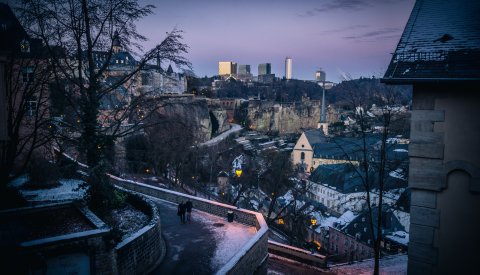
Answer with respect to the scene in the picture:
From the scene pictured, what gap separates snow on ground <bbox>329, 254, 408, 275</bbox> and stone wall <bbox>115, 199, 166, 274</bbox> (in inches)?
367

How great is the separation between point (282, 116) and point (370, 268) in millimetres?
113009

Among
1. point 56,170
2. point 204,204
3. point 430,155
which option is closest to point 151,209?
point 204,204

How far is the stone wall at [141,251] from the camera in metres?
10.2

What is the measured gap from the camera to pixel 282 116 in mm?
129125

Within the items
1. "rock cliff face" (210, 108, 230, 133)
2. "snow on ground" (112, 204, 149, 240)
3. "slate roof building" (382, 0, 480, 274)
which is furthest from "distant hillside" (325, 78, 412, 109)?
"rock cliff face" (210, 108, 230, 133)

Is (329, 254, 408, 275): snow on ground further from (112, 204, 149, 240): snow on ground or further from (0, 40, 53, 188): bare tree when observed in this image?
(0, 40, 53, 188): bare tree

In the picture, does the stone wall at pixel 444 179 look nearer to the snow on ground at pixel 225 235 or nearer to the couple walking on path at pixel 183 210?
the snow on ground at pixel 225 235

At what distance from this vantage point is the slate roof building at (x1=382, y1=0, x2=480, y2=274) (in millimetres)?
5867

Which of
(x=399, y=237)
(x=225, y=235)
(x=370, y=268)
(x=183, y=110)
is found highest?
(x=183, y=110)

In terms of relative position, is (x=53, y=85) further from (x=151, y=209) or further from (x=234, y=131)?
(x=234, y=131)

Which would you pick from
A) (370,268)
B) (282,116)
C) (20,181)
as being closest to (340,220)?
(370,268)

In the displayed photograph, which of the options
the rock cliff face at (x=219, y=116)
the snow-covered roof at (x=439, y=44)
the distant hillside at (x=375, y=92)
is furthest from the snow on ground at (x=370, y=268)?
the rock cliff face at (x=219, y=116)

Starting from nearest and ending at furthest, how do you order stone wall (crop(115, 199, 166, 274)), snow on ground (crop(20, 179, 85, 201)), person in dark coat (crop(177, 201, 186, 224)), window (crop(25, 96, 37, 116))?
stone wall (crop(115, 199, 166, 274)) → window (crop(25, 96, 37, 116)) → person in dark coat (crop(177, 201, 186, 224)) → snow on ground (crop(20, 179, 85, 201))

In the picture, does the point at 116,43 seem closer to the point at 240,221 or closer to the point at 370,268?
the point at 240,221
